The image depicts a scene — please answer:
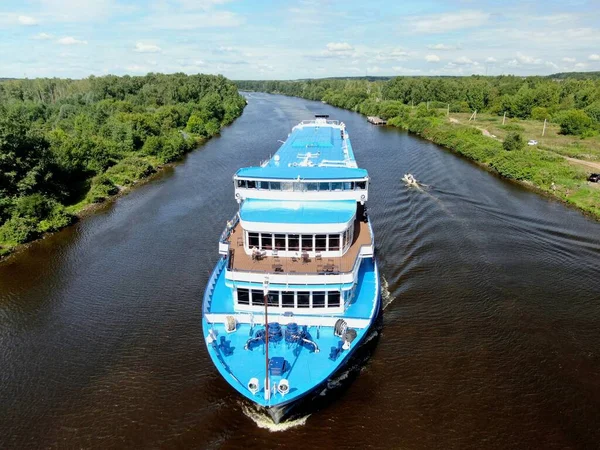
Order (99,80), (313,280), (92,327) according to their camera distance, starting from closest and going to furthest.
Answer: (313,280)
(92,327)
(99,80)

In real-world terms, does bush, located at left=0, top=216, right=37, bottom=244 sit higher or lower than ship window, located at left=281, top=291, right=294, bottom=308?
lower

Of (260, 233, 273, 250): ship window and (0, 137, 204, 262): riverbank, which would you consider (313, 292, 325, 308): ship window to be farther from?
(0, 137, 204, 262): riverbank

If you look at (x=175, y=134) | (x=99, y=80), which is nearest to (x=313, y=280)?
(x=175, y=134)

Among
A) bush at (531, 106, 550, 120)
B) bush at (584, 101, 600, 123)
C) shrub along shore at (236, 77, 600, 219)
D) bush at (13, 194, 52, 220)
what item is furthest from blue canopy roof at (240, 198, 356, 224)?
bush at (531, 106, 550, 120)

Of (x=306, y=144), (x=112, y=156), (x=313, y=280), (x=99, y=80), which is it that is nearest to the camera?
(x=313, y=280)

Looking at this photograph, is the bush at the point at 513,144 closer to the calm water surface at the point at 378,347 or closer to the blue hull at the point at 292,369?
the calm water surface at the point at 378,347

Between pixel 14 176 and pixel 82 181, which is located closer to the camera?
pixel 14 176

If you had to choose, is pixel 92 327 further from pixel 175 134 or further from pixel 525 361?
pixel 175 134
